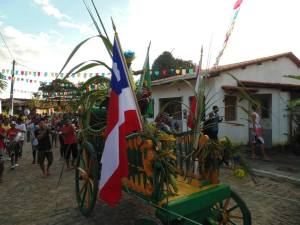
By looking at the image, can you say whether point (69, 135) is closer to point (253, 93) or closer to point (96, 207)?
point (96, 207)

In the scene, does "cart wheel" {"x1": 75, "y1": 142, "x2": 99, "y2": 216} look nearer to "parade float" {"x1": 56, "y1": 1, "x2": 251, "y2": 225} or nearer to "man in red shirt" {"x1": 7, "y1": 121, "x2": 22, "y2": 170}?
"parade float" {"x1": 56, "y1": 1, "x2": 251, "y2": 225}

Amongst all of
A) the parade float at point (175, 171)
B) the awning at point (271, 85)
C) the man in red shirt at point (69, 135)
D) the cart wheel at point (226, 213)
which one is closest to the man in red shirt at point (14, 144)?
the man in red shirt at point (69, 135)

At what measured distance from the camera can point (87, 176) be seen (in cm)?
438

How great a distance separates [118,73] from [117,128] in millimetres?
545

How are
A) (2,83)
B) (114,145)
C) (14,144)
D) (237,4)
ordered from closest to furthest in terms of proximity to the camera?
(114,145) < (237,4) < (14,144) < (2,83)

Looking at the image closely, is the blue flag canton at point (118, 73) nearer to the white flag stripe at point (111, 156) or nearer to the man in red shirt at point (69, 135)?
the white flag stripe at point (111, 156)

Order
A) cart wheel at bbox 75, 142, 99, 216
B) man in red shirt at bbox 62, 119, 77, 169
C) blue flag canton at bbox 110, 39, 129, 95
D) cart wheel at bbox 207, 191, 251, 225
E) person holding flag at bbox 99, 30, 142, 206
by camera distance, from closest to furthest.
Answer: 1. person holding flag at bbox 99, 30, 142, 206
2. blue flag canton at bbox 110, 39, 129, 95
3. cart wheel at bbox 207, 191, 251, 225
4. cart wheel at bbox 75, 142, 99, 216
5. man in red shirt at bbox 62, 119, 77, 169

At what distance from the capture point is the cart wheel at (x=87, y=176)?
396 centimetres

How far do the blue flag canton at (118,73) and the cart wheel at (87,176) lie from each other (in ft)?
4.92

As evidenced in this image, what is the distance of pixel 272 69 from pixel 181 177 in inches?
431

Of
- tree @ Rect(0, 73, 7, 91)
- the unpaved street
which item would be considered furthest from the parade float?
tree @ Rect(0, 73, 7, 91)

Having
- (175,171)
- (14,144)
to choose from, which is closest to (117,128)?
(175,171)

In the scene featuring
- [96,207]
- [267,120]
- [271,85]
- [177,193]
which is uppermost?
[271,85]

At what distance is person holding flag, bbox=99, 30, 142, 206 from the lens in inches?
104
